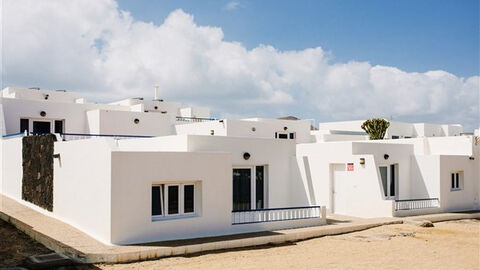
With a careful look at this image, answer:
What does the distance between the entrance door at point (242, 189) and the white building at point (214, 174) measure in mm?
38

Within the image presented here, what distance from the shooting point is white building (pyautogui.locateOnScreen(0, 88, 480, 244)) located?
12.3 meters

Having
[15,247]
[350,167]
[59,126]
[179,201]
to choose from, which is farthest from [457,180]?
[59,126]

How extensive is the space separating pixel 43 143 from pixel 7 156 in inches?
209

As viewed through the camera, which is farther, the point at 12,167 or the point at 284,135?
the point at 284,135

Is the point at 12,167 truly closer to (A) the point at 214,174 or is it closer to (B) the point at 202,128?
(B) the point at 202,128

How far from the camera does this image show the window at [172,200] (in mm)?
12758

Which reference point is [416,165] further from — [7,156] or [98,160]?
[7,156]

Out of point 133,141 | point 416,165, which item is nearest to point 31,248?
point 133,141

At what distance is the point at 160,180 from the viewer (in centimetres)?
1252

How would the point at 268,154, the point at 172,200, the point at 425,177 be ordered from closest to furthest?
1. the point at 172,200
2. the point at 268,154
3. the point at 425,177

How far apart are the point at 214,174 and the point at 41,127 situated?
14680mm

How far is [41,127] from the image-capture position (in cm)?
2444

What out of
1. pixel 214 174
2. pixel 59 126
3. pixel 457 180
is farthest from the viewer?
pixel 59 126

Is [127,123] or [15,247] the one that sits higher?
[127,123]
